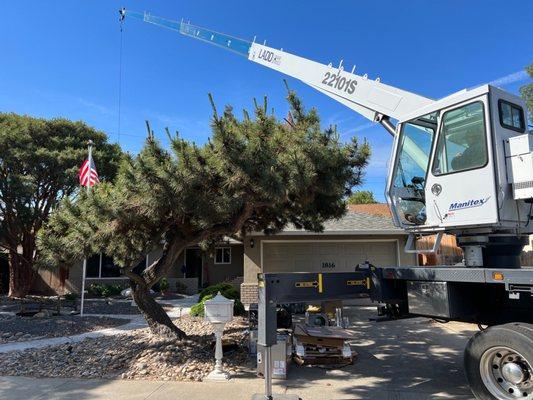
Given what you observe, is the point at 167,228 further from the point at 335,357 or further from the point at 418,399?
the point at 418,399

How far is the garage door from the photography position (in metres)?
15.8

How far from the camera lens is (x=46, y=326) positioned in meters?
11.2

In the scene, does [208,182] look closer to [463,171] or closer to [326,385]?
[326,385]

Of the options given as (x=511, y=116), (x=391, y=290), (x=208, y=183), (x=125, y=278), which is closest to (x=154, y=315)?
(x=208, y=183)

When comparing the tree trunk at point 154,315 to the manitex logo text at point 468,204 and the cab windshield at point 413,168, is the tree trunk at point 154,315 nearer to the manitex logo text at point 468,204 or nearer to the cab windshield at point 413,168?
the cab windshield at point 413,168

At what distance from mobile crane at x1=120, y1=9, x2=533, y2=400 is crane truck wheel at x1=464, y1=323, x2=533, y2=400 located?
0.01m

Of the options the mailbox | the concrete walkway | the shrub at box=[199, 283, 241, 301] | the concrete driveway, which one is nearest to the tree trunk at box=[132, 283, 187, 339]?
the concrete walkway

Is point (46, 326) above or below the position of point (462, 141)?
below

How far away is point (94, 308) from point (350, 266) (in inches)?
351

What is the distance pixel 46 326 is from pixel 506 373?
10364 millimetres

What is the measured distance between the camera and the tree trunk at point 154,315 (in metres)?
8.77

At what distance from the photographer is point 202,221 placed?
7266 millimetres

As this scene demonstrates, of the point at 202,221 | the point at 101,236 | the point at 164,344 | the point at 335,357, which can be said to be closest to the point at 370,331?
the point at 335,357

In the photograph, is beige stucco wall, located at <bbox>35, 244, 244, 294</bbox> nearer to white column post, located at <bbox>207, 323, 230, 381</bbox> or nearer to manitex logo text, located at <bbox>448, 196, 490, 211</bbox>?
white column post, located at <bbox>207, 323, 230, 381</bbox>
